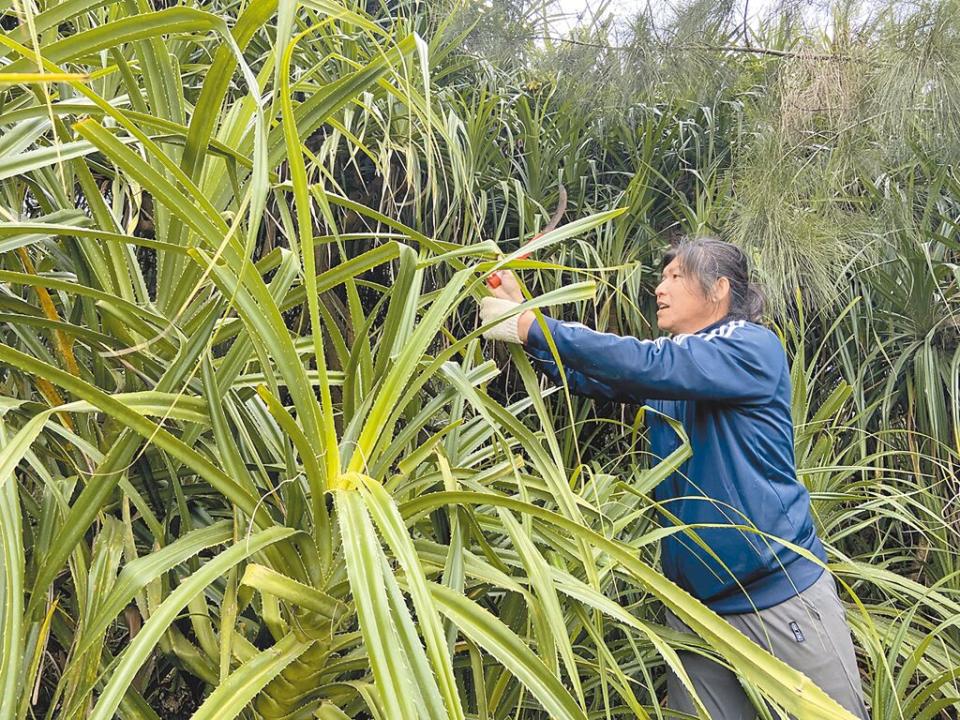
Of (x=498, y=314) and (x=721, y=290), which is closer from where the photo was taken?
(x=498, y=314)

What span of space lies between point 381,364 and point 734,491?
659 mm

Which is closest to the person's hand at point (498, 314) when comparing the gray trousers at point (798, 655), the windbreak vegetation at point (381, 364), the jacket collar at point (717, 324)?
the windbreak vegetation at point (381, 364)

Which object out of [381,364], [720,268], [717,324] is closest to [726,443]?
[717,324]

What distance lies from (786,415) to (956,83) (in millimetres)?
864

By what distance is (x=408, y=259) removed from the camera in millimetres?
692

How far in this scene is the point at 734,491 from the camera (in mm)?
1165

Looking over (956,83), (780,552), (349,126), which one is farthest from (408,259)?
(956,83)

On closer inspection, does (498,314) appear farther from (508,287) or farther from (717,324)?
(717,324)

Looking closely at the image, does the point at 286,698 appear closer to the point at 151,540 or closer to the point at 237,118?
the point at 151,540

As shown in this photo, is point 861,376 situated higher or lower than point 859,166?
lower

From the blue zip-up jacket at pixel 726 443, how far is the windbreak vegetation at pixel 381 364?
0.28 ft

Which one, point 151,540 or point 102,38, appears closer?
point 102,38

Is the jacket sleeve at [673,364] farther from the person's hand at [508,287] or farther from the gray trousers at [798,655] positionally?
the gray trousers at [798,655]

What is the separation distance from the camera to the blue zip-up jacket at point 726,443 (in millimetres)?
1130
